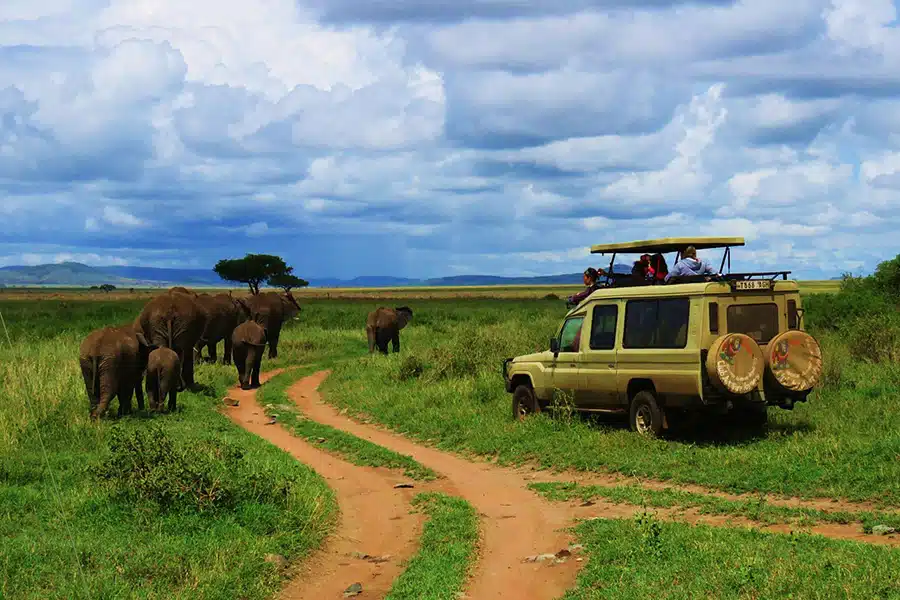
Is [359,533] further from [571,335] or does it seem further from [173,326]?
[173,326]

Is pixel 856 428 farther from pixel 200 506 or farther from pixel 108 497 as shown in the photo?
pixel 108 497

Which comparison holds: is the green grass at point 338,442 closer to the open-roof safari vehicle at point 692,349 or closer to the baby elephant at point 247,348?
the baby elephant at point 247,348

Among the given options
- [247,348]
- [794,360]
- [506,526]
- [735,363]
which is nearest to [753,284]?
[794,360]

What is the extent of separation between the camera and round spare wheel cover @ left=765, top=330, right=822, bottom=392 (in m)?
13.1

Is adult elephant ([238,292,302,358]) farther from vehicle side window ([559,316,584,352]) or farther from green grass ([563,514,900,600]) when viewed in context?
green grass ([563,514,900,600])

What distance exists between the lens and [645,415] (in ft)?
46.3

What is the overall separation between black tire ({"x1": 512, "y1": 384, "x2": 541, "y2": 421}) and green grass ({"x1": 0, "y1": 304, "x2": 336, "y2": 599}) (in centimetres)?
449

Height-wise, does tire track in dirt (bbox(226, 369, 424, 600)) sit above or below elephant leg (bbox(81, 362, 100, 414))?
below

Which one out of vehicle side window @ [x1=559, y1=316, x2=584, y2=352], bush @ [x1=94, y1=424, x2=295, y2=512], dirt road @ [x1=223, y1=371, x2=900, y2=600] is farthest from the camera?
vehicle side window @ [x1=559, y1=316, x2=584, y2=352]

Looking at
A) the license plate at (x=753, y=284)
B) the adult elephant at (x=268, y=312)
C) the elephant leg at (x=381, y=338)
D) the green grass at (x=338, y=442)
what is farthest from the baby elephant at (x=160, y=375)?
the elephant leg at (x=381, y=338)

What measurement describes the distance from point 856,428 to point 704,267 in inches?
135

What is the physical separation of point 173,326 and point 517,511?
43.3ft

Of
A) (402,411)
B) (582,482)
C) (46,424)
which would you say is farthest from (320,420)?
(582,482)

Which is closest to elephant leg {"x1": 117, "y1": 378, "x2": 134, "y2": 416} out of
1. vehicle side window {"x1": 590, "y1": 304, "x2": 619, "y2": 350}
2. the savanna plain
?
the savanna plain
